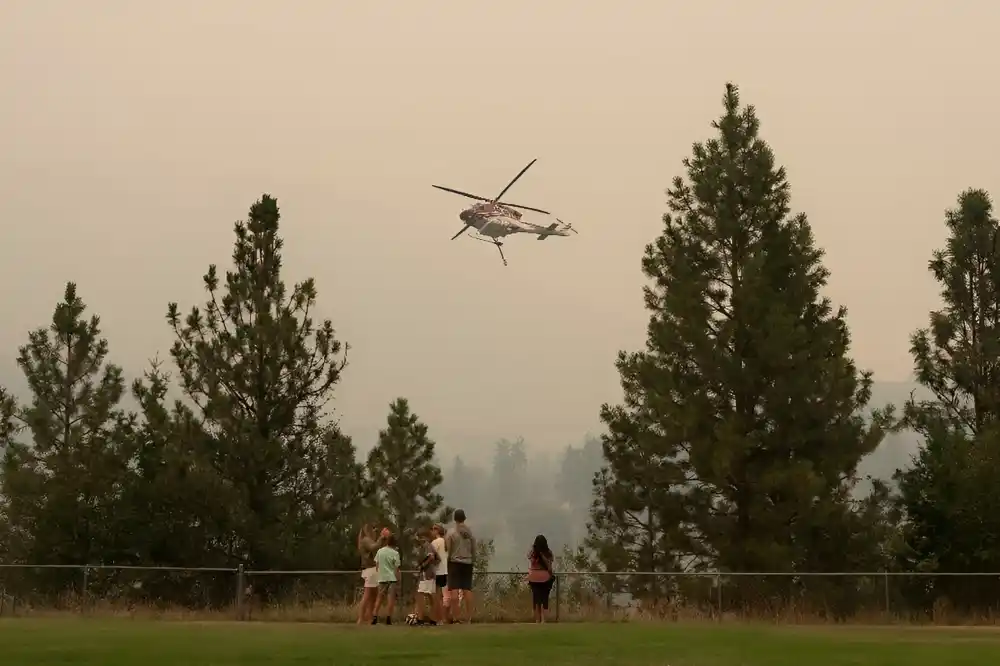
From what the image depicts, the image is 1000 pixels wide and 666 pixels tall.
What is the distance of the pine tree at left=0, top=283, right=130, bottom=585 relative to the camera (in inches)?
1412

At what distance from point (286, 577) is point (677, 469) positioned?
13353 millimetres

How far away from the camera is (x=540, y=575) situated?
2425cm

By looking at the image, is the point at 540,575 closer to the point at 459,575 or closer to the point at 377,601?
the point at 459,575

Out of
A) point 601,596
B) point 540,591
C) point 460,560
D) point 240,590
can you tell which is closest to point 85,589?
point 240,590

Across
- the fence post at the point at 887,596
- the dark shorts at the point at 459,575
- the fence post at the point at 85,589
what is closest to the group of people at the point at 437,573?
the dark shorts at the point at 459,575

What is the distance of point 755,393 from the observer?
35750 mm

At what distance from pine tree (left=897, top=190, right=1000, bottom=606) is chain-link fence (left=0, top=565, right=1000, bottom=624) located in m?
3.90

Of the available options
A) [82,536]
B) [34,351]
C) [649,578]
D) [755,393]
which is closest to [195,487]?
[82,536]

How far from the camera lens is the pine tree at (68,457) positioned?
35875 mm

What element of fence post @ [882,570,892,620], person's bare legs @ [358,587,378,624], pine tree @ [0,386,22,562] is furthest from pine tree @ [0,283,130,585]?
fence post @ [882,570,892,620]

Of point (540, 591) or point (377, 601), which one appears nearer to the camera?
point (377, 601)

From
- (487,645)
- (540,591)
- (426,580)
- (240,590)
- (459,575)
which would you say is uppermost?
(459,575)

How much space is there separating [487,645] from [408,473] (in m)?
45.3

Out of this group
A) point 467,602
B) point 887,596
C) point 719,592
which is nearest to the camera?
point 467,602
